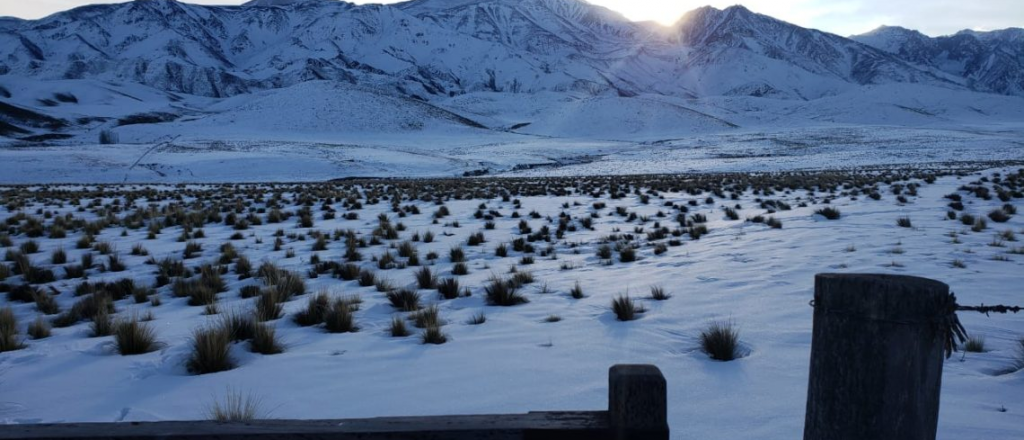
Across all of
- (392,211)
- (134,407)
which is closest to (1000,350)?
(134,407)

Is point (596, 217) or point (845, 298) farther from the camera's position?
point (596, 217)

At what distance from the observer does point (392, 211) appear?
18.3 meters

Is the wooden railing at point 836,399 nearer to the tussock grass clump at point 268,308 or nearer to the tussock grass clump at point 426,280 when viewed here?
the tussock grass clump at point 268,308

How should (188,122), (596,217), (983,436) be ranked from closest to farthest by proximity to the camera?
(983,436) → (596,217) → (188,122)

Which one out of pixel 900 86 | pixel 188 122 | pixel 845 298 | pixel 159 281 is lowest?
pixel 159 281

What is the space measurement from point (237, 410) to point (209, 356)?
Answer: 146cm

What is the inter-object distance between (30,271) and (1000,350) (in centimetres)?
1161

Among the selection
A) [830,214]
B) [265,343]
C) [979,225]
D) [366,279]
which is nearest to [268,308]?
[265,343]

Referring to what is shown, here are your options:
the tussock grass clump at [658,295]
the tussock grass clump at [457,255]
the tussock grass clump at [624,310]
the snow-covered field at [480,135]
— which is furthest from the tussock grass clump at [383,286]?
the snow-covered field at [480,135]

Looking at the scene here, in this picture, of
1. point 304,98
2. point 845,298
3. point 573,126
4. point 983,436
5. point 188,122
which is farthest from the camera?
point 573,126

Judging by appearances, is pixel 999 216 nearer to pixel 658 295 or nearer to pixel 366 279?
pixel 658 295

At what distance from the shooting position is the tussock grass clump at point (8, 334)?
5.12 metres

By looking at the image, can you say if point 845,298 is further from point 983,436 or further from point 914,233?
point 914,233

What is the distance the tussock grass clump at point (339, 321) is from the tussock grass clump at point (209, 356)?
1.14 m
